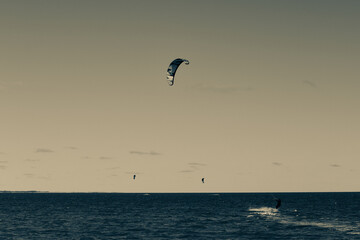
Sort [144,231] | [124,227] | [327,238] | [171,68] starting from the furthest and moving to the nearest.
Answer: [124,227] → [144,231] → [327,238] → [171,68]

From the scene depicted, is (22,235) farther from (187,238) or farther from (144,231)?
(187,238)

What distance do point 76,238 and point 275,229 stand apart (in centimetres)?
2916

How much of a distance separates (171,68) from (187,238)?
24.7 m

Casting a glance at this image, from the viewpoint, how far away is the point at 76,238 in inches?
2336

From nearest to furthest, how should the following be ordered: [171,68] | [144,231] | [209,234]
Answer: [171,68]
[209,234]
[144,231]

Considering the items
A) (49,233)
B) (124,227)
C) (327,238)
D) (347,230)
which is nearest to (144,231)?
(124,227)

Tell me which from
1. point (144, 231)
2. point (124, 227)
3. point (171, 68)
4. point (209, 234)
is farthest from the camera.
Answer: point (124, 227)

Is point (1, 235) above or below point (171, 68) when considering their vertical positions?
below

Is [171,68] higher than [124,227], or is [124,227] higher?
[171,68]

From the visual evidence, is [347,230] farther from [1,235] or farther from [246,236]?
[1,235]

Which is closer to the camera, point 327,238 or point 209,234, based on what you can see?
point 327,238

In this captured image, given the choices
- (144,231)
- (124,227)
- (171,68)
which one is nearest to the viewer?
(171,68)

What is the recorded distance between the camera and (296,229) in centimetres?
6906

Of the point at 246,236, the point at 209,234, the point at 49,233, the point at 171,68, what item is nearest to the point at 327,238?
the point at 246,236
